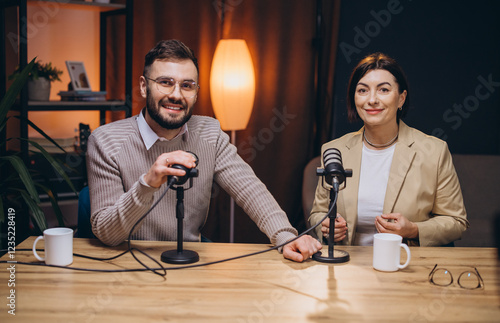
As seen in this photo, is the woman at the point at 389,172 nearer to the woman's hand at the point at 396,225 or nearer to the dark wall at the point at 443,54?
the woman's hand at the point at 396,225

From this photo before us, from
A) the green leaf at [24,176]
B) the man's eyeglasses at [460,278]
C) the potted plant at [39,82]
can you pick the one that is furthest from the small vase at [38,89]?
the man's eyeglasses at [460,278]

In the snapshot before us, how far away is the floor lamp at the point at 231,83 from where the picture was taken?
10.4ft

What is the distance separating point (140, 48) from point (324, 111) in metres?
1.24

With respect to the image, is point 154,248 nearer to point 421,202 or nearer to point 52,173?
point 421,202

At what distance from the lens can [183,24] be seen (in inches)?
135

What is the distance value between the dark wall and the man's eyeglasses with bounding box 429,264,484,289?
2.04m

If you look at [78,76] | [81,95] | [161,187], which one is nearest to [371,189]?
[161,187]

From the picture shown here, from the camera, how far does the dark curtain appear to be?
3414 mm

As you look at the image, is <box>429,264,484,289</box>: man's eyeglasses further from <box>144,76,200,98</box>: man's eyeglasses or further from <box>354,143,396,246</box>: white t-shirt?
<box>144,76,200,98</box>: man's eyeglasses

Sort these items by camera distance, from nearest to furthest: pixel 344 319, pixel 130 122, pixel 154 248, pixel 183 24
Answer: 1. pixel 344 319
2. pixel 154 248
3. pixel 130 122
4. pixel 183 24

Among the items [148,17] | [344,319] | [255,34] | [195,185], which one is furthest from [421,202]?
[148,17]

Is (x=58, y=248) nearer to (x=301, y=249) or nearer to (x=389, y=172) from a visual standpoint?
(x=301, y=249)

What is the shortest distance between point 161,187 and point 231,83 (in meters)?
1.33

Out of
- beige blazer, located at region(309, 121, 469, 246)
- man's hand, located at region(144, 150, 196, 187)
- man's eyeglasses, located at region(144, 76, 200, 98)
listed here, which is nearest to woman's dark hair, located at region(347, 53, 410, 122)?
beige blazer, located at region(309, 121, 469, 246)
